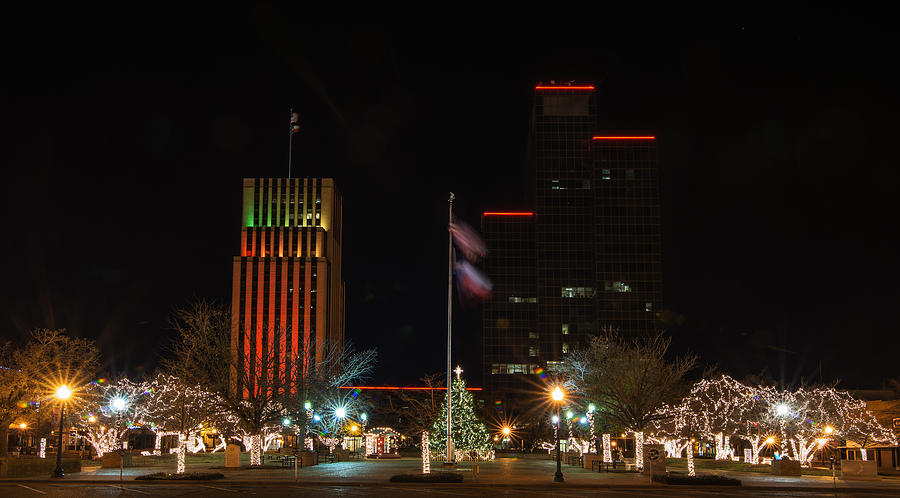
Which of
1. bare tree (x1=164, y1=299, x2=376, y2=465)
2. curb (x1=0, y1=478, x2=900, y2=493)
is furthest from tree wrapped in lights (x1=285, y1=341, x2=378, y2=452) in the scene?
curb (x1=0, y1=478, x2=900, y2=493)

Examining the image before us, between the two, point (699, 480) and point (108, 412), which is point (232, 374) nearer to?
point (108, 412)

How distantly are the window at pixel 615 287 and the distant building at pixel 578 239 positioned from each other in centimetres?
19

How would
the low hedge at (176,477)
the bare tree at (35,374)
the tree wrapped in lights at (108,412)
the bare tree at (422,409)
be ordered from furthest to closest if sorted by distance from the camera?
the bare tree at (422,409), the tree wrapped in lights at (108,412), the bare tree at (35,374), the low hedge at (176,477)

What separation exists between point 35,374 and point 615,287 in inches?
4832

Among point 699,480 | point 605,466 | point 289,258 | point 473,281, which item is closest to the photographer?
point 699,480

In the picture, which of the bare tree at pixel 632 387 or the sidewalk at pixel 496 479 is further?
the bare tree at pixel 632 387

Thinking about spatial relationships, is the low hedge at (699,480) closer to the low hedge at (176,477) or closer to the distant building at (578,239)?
the low hedge at (176,477)

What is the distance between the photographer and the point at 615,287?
525 ft

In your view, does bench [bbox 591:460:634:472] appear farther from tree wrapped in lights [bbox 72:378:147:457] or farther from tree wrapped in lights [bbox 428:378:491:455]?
tree wrapped in lights [bbox 72:378:147:457]

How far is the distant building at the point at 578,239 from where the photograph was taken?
526 ft

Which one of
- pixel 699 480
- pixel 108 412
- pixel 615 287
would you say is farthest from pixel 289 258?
pixel 699 480

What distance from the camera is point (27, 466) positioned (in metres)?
42.6

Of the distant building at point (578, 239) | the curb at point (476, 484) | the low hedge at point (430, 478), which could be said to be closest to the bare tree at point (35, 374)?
the curb at point (476, 484)

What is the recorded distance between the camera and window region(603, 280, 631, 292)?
160 meters
